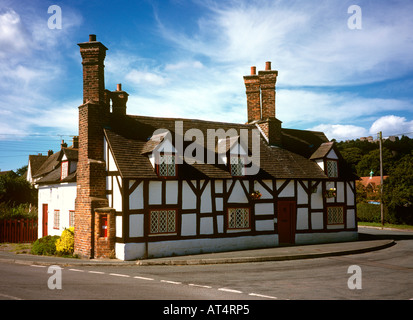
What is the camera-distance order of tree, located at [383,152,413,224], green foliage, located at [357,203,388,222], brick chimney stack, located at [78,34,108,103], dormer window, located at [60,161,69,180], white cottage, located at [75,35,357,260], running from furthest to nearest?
1. green foliage, located at [357,203,388,222]
2. tree, located at [383,152,413,224]
3. dormer window, located at [60,161,69,180]
4. brick chimney stack, located at [78,34,108,103]
5. white cottage, located at [75,35,357,260]

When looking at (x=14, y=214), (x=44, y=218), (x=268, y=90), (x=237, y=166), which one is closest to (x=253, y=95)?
(x=268, y=90)

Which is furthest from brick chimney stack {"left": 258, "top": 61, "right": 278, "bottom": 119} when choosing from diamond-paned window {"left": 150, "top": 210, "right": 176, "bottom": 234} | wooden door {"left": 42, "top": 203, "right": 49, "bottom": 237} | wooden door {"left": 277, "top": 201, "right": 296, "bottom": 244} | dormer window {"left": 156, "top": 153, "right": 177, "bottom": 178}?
wooden door {"left": 42, "top": 203, "right": 49, "bottom": 237}

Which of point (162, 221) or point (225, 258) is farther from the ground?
point (162, 221)

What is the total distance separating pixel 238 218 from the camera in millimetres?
17781

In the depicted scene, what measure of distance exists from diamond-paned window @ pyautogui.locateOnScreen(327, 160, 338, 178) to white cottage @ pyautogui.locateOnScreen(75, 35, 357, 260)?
7 cm

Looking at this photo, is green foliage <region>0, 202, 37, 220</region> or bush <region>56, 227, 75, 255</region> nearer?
bush <region>56, 227, 75, 255</region>

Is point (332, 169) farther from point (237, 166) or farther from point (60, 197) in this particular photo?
point (60, 197)

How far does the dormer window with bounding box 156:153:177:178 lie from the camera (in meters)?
15.9

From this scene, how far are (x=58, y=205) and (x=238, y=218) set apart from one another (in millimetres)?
11547

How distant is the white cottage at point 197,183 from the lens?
15.4m

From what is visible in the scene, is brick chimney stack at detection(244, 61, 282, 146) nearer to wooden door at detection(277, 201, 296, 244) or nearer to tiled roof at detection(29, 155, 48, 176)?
wooden door at detection(277, 201, 296, 244)

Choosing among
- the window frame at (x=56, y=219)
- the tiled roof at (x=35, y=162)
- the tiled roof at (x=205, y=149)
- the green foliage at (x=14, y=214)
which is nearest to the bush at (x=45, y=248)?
the window frame at (x=56, y=219)

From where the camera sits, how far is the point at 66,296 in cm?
834

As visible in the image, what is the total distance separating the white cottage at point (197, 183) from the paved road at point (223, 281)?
251 cm
